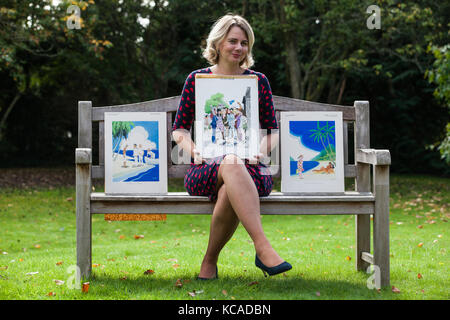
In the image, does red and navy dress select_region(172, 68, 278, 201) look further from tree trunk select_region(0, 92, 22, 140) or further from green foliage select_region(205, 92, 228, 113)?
tree trunk select_region(0, 92, 22, 140)

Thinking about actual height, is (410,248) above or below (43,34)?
below

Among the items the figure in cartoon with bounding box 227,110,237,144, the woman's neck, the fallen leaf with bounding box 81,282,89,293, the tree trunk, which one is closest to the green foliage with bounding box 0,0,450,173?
the tree trunk

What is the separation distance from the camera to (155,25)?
1377 cm

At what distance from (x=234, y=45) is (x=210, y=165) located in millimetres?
799

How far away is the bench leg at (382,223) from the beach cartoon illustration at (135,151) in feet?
4.64

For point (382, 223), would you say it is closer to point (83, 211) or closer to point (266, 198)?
point (266, 198)

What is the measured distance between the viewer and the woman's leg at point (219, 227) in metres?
3.32

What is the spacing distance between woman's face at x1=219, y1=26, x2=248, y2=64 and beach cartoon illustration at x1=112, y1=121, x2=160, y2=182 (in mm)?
673

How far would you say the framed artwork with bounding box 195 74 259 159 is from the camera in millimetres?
3461

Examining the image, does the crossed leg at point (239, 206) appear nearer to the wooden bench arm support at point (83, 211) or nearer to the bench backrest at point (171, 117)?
the bench backrest at point (171, 117)

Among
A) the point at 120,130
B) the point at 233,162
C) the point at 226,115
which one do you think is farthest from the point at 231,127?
the point at 120,130

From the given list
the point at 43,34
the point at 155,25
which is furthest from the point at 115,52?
the point at 43,34
